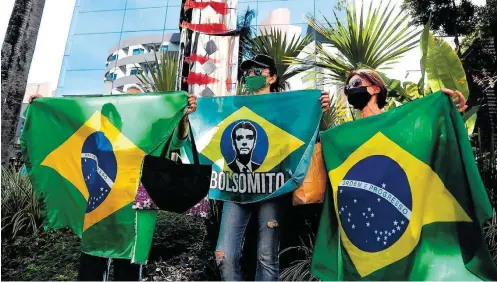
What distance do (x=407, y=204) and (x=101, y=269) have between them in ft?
7.06

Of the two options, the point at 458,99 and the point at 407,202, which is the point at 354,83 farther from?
the point at 407,202

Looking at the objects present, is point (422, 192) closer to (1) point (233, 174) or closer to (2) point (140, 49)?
(1) point (233, 174)

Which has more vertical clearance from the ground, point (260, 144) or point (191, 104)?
point (191, 104)

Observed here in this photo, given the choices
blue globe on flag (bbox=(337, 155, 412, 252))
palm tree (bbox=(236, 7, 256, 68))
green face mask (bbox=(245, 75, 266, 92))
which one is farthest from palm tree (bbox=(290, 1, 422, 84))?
palm tree (bbox=(236, 7, 256, 68))

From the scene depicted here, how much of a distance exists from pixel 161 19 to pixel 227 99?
55.6 feet

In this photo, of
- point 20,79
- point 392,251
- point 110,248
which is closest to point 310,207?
point 392,251

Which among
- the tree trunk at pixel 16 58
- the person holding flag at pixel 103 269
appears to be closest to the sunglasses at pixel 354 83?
the person holding flag at pixel 103 269

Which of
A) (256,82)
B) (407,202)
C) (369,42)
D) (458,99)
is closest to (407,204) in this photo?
(407,202)

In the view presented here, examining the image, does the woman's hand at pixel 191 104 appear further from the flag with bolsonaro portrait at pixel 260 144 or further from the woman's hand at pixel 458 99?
the woman's hand at pixel 458 99

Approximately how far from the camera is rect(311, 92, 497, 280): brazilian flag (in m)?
2.45

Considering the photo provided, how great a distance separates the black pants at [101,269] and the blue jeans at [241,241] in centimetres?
63

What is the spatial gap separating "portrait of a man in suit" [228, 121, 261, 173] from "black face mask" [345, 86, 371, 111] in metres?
0.77

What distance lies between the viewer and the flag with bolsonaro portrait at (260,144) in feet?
10.2

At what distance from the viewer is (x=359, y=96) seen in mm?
3049
